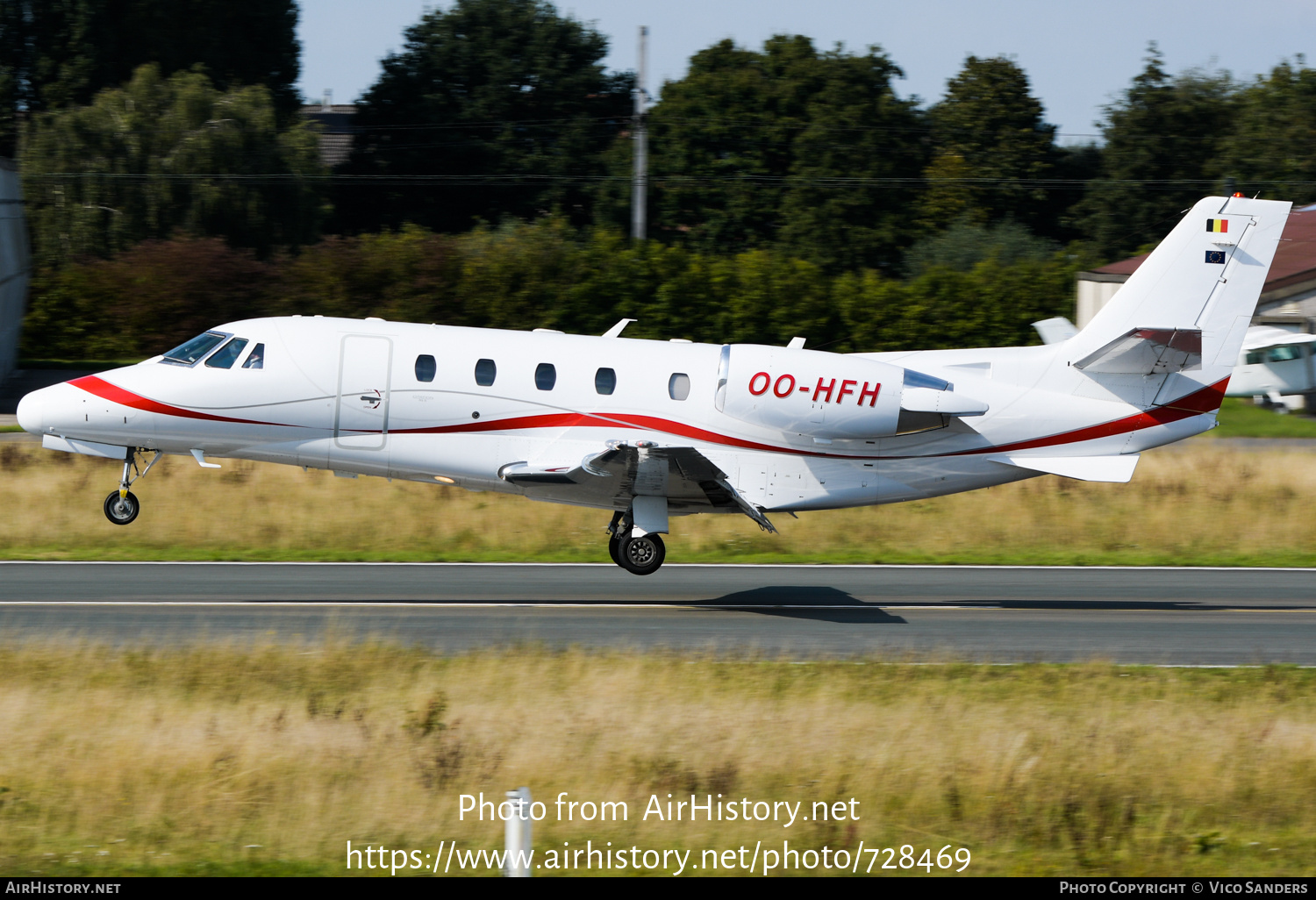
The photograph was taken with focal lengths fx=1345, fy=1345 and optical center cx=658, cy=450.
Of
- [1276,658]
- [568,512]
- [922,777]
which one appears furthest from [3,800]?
[568,512]

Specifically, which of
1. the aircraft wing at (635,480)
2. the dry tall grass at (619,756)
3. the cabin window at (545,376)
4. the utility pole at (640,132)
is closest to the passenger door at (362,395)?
the aircraft wing at (635,480)

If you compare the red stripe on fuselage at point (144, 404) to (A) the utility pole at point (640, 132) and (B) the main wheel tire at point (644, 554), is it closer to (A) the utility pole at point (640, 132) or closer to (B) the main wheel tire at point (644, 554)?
(B) the main wheel tire at point (644, 554)

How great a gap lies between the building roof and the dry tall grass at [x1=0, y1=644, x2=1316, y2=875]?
35593mm

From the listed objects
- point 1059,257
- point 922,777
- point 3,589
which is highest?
point 1059,257

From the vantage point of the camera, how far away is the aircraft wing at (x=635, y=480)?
1681 centimetres

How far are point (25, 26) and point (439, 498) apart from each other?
5563 centimetres

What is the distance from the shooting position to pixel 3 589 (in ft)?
60.8

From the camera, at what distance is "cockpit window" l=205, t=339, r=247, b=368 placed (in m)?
17.5

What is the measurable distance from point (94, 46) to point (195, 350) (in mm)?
58311

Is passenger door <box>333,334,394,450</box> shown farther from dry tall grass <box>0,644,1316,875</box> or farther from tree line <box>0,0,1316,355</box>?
tree line <box>0,0,1316,355</box>

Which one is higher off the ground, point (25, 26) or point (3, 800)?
point (25, 26)

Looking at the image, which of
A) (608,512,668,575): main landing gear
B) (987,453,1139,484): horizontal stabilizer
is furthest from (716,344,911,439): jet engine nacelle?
(608,512,668,575): main landing gear
